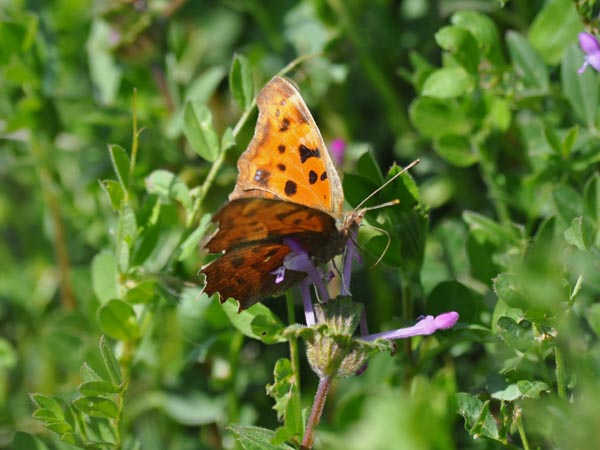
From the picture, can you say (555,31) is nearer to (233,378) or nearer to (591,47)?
(591,47)

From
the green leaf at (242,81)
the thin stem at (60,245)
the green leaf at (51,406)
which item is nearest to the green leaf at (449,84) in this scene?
the green leaf at (242,81)

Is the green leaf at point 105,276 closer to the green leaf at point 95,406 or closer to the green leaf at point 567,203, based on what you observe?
the green leaf at point 95,406

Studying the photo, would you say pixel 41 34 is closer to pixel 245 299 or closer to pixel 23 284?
pixel 23 284

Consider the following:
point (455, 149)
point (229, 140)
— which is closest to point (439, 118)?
point (455, 149)

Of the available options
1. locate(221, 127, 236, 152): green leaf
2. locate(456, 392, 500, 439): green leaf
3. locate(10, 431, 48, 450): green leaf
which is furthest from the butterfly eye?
locate(10, 431, 48, 450): green leaf

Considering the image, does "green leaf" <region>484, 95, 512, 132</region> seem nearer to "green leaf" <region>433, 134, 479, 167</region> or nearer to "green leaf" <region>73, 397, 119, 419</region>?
"green leaf" <region>433, 134, 479, 167</region>

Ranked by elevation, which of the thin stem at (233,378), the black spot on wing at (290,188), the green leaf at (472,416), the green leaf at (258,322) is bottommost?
the thin stem at (233,378)
